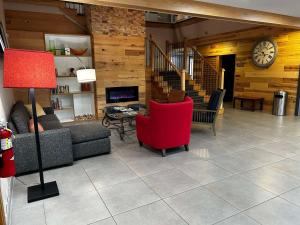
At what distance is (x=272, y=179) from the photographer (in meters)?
2.83

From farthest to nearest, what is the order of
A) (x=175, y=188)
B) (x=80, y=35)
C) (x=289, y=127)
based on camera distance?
1. (x=80, y=35)
2. (x=289, y=127)
3. (x=175, y=188)

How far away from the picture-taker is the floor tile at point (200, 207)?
2098 millimetres

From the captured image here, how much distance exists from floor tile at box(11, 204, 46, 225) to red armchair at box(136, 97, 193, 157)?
1907 mm

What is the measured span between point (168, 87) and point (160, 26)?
4237 millimetres

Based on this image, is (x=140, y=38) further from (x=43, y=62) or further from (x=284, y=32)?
(x=43, y=62)

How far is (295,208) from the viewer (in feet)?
7.31

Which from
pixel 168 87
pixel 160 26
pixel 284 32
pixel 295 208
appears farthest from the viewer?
pixel 160 26

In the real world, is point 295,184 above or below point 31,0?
below

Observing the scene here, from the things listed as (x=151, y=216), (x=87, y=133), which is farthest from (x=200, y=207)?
(x=87, y=133)

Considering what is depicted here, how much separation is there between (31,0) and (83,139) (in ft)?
14.4

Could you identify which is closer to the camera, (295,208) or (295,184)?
(295,208)

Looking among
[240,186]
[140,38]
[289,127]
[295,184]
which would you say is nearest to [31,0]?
[140,38]

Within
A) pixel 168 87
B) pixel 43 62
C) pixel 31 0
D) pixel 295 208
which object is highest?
pixel 31 0

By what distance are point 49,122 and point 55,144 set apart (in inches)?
48.0
